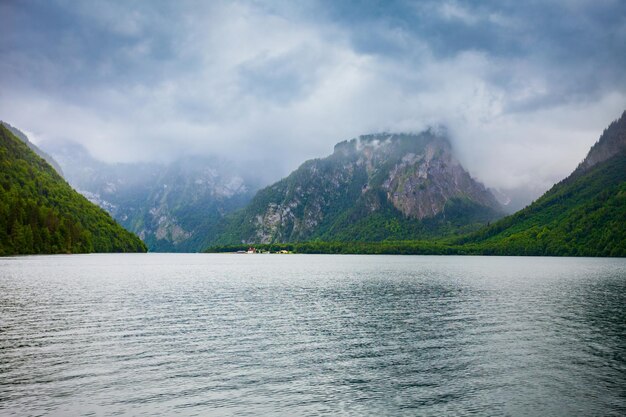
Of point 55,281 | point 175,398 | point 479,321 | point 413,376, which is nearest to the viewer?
point 175,398

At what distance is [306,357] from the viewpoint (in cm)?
3778

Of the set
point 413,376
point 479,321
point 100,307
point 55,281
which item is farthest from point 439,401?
point 55,281

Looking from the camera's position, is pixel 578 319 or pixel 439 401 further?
pixel 578 319

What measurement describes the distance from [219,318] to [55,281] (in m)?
55.5

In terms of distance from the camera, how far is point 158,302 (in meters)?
70.4

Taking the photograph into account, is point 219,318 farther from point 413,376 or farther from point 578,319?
point 578,319

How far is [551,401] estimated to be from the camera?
28.0m

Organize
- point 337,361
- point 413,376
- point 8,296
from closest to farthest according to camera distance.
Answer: point 413,376 → point 337,361 → point 8,296

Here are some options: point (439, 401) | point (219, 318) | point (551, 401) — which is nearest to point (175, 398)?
point (439, 401)

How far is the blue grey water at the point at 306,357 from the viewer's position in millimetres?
Result: 26812

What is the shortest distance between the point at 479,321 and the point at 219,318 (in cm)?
3218

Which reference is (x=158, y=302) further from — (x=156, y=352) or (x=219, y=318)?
(x=156, y=352)

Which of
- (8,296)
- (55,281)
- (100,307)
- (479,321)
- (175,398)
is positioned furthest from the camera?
(55,281)

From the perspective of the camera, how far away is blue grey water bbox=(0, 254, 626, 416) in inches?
1056
